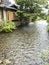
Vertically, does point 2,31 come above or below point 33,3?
below

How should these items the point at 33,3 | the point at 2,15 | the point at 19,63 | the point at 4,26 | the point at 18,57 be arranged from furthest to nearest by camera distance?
1. the point at 33,3
2. the point at 2,15
3. the point at 4,26
4. the point at 18,57
5. the point at 19,63

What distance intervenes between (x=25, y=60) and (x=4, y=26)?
12.8m

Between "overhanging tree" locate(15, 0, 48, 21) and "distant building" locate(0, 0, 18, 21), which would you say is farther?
"overhanging tree" locate(15, 0, 48, 21)

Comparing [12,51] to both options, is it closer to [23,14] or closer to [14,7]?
[23,14]

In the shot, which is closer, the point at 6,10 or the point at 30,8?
the point at 6,10

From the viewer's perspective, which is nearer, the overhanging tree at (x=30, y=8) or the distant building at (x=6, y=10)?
the distant building at (x=6, y=10)

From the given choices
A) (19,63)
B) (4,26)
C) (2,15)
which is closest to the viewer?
(19,63)

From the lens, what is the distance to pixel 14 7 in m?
37.2

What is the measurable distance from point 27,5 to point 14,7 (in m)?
2.71

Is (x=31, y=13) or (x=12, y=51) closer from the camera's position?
(x=12, y=51)

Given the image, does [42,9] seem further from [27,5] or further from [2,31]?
[2,31]

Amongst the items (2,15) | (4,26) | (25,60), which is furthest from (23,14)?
(25,60)

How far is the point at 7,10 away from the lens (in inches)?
1314

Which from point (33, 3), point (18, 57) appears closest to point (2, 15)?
point (33, 3)
